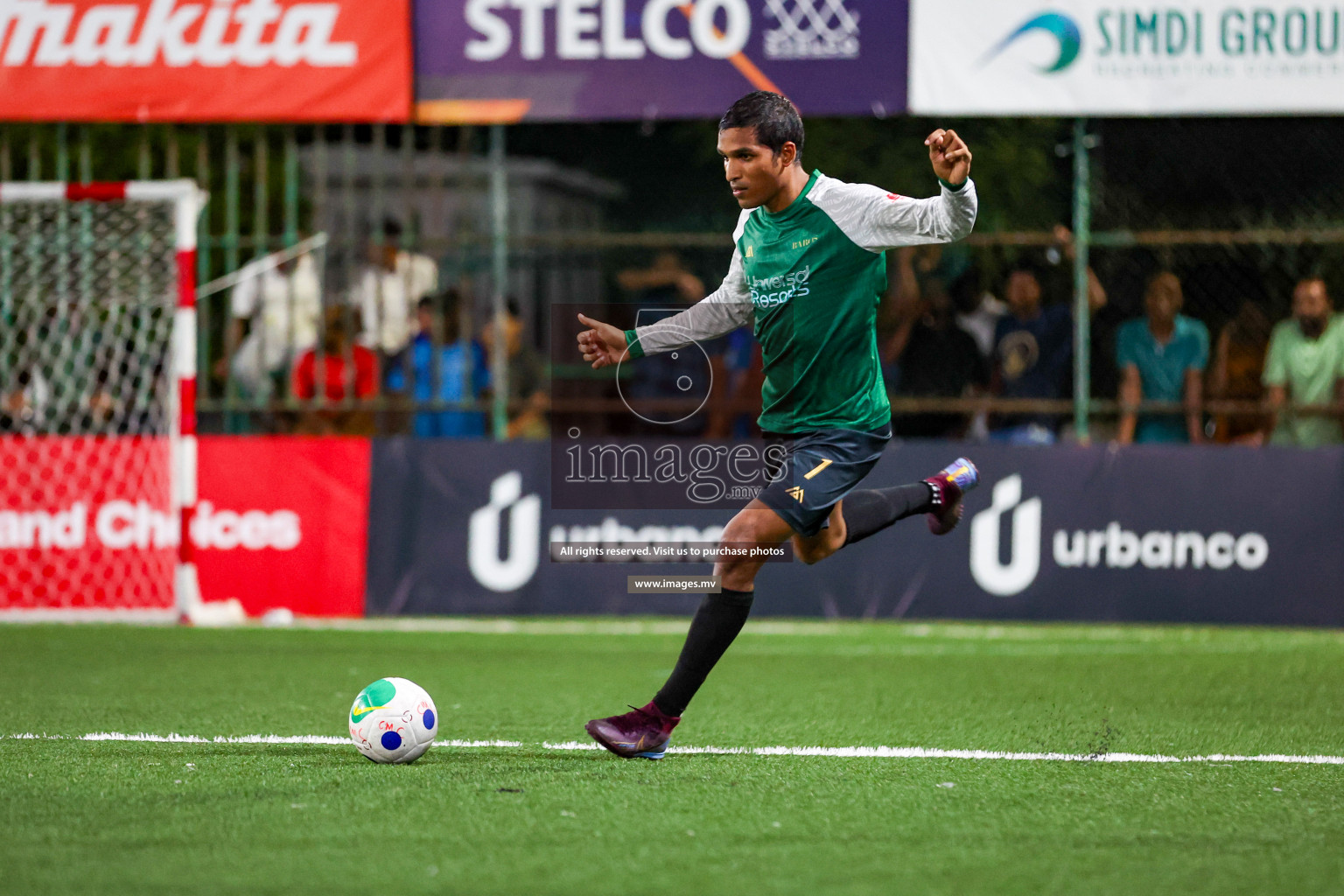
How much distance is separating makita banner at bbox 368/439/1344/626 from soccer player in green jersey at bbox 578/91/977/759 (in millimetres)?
4660

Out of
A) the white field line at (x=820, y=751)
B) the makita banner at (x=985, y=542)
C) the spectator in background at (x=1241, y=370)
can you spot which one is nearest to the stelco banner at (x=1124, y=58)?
the spectator in background at (x=1241, y=370)

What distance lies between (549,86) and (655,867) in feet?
24.5

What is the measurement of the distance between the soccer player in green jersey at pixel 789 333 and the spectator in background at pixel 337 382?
18.3 feet

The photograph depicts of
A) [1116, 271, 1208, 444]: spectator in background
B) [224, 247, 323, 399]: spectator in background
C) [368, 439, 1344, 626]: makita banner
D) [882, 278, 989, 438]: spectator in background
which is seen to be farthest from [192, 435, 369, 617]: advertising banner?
[1116, 271, 1208, 444]: spectator in background

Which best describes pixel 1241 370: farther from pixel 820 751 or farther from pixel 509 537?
pixel 820 751

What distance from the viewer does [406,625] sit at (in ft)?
33.5

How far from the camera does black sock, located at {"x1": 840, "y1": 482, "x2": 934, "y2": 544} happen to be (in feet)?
20.1

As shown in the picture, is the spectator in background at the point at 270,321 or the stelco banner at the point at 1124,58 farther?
the spectator in background at the point at 270,321

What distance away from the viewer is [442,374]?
11016 millimetres

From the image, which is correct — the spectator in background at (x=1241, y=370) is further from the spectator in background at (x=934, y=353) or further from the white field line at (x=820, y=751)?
the white field line at (x=820, y=751)

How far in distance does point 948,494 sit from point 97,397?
637cm

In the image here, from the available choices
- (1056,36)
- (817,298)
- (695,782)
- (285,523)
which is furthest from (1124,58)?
(695,782)

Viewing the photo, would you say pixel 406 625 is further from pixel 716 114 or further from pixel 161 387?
pixel 716 114

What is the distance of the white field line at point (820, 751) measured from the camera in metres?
5.40
